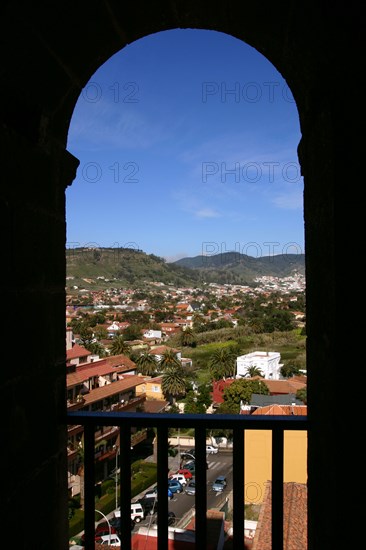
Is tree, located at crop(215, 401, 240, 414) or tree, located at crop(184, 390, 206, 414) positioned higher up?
tree, located at crop(215, 401, 240, 414)

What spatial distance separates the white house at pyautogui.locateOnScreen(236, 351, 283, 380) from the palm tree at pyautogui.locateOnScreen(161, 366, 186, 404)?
141 inches

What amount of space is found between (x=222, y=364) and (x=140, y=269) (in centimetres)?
2331

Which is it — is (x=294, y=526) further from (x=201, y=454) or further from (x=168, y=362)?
(x=168, y=362)

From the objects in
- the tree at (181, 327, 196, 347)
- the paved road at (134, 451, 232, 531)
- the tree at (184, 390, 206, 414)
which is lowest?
the paved road at (134, 451, 232, 531)

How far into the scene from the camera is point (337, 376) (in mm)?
1306

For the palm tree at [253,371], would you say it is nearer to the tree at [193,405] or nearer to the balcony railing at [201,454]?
the tree at [193,405]

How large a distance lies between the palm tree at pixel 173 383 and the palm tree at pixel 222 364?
2.19 metres

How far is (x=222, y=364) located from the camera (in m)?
26.6

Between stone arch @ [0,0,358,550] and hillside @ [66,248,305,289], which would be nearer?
stone arch @ [0,0,358,550]

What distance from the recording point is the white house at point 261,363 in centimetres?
2552

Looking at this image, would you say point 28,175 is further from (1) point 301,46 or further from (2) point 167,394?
(2) point 167,394

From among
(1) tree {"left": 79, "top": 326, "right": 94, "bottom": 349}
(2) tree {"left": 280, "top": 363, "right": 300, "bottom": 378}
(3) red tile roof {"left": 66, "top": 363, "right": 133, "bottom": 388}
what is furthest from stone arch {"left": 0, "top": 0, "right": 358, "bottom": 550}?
(2) tree {"left": 280, "top": 363, "right": 300, "bottom": 378}

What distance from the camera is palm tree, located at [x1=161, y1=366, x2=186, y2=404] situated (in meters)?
24.7

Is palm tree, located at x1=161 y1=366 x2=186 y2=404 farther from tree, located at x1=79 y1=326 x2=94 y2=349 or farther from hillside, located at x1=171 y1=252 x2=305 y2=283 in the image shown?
hillside, located at x1=171 y1=252 x2=305 y2=283
